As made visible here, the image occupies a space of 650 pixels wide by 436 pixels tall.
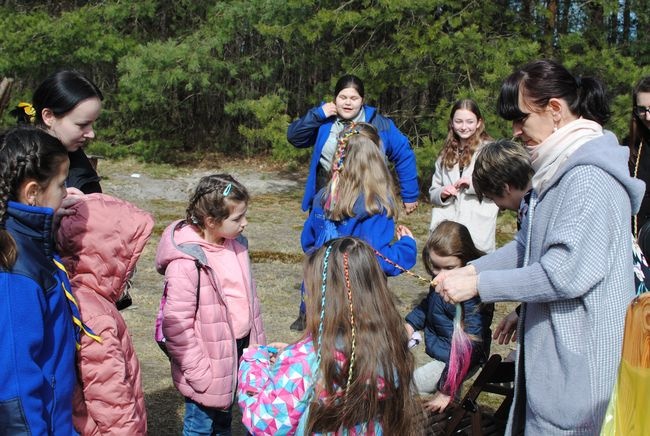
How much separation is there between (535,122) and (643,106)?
1.93m

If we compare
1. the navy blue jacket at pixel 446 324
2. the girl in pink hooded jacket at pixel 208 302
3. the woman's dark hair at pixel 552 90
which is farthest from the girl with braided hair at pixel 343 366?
the navy blue jacket at pixel 446 324

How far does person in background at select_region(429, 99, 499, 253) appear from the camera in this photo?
16.8 feet

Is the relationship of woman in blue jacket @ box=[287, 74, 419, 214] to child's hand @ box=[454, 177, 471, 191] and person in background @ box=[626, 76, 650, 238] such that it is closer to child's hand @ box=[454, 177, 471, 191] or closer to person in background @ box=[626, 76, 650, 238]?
child's hand @ box=[454, 177, 471, 191]

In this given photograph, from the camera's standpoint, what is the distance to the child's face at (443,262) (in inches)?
138

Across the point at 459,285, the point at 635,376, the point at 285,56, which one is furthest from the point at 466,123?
the point at 285,56

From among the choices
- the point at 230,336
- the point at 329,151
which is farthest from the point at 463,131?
the point at 230,336

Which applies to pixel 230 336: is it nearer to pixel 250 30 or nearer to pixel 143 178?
pixel 143 178

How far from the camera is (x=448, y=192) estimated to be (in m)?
5.22

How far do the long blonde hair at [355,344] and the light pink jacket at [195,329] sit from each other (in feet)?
2.91

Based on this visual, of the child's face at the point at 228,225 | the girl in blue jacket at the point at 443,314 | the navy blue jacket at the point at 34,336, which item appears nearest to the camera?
the navy blue jacket at the point at 34,336

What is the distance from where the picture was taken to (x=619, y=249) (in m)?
2.17

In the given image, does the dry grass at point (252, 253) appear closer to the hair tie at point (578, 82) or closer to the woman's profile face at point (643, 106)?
the woman's profile face at point (643, 106)

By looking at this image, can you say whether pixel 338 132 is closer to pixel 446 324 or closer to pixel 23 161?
pixel 446 324

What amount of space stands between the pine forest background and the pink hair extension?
241 inches
